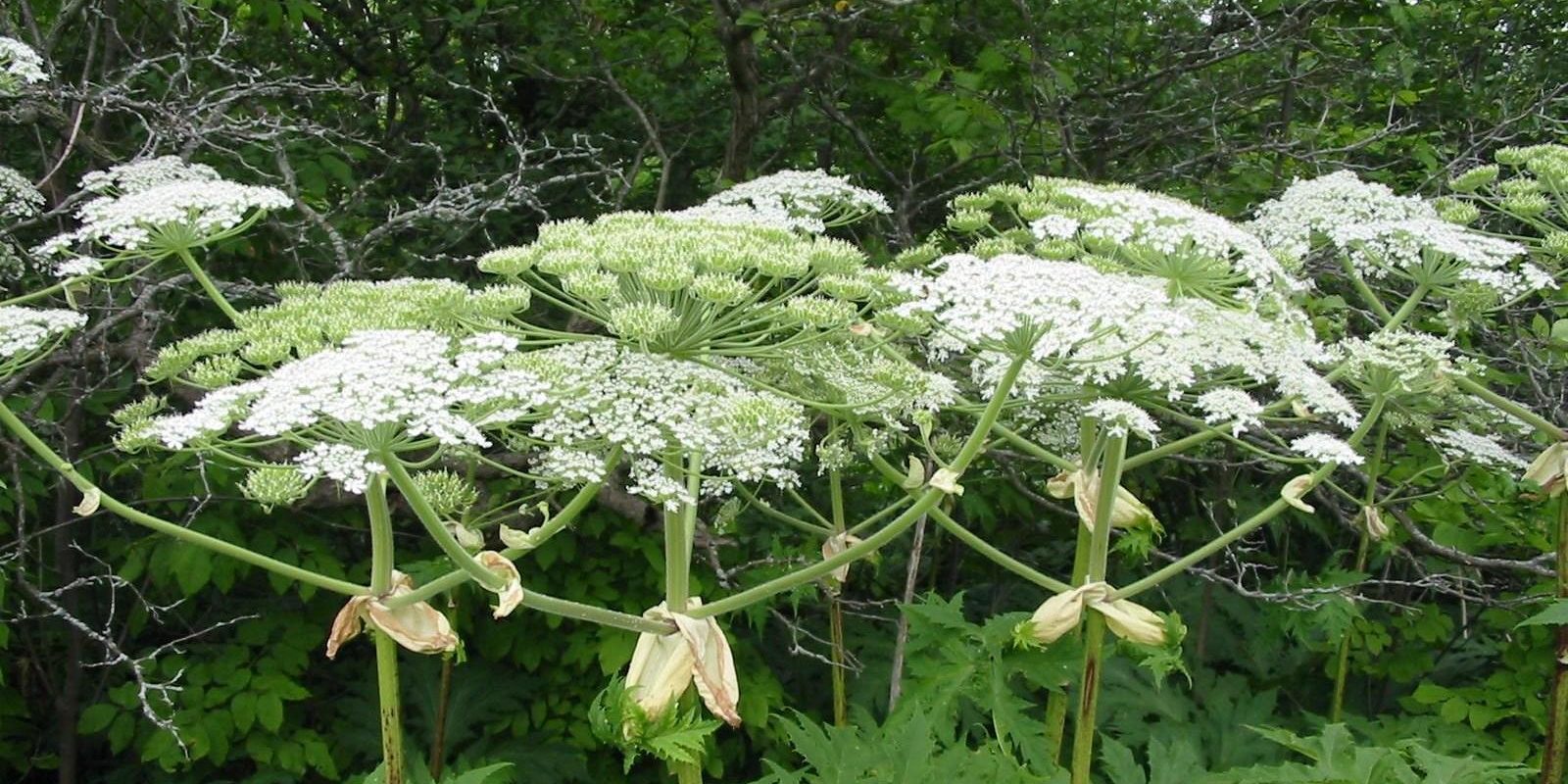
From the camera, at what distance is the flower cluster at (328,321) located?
2555mm

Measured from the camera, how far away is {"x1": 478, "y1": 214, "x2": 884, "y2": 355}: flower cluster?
2504 mm

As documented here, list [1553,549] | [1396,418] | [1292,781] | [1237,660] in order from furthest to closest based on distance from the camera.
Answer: [1237,660] → [1553,549] → [1396,418] → [1292,781]

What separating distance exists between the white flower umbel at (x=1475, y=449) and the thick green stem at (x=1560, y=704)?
0.80ft

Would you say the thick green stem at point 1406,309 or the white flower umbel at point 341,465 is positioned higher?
the thick green stem at point 1406,309

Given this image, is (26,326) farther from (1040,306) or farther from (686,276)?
(1040,306)

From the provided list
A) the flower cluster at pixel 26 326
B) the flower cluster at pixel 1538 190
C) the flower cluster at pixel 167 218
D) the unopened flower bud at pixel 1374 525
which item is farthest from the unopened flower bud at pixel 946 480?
the flower cluster at pixel 1538 190

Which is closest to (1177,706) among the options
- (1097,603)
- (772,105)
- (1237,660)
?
(1237,660)

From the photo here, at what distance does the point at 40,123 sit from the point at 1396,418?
17.3ft

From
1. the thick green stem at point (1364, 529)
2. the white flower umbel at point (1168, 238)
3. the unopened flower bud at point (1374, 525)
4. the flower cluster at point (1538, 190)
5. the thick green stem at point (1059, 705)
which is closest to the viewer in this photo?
the white flower umbel at point (1168, 238)

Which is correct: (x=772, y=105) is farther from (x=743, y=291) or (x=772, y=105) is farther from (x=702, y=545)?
(x=743, y=291)

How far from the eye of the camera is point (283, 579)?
14.7 feet

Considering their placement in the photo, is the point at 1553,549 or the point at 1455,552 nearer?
the point at 1455,552

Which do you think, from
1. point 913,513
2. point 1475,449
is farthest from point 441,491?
point 1475,449

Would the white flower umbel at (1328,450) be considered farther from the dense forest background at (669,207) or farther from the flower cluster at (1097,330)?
the dense forest background at (669,207)
